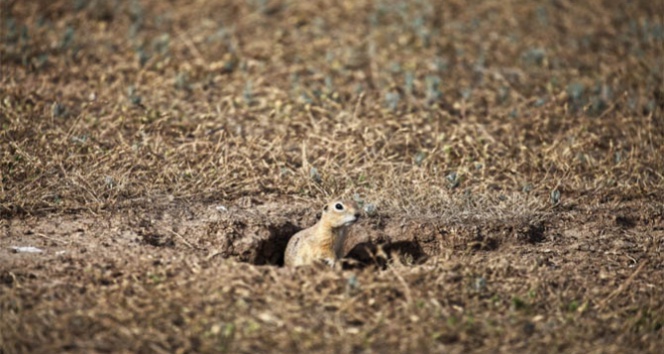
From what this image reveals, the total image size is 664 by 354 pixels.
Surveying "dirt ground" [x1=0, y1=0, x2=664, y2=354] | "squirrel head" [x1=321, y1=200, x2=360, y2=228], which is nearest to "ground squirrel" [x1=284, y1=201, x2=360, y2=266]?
"squirrel head" [x1=321, y1=200, x2=360, y2=228]

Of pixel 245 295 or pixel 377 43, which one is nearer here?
pixel 245 295

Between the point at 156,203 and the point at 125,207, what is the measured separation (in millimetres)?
249

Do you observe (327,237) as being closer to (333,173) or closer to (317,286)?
(317,286)

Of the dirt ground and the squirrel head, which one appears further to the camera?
the squirrel head

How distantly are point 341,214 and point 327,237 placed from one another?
0.23 meters

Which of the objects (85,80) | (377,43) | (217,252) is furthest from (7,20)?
(217,252)

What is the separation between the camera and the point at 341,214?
6258 millimetres

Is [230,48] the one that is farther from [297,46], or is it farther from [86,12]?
[86,12]

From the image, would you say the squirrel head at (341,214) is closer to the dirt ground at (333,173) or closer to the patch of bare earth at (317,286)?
the patch of bare earth at (317,286)

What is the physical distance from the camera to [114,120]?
328 inches

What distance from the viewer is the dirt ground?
533cm

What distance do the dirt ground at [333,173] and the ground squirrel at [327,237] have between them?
35 centimetres

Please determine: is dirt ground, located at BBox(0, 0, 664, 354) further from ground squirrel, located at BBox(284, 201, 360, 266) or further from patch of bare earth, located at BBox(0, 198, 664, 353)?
ground squirrel, located at BBox(284, 201, 360, 266)

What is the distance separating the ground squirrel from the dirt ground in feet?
1.14
